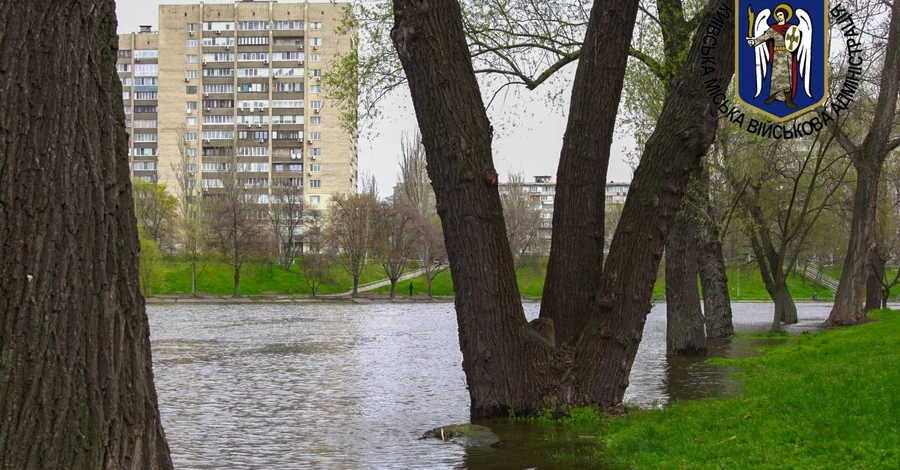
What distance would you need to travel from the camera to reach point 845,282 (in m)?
27.4

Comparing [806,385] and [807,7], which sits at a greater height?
[807,7]

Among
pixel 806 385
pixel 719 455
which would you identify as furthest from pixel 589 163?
pixel 719 455

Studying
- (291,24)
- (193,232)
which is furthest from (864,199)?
(291,24)

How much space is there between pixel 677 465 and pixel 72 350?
4739 mm

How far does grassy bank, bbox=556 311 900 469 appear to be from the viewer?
6.70 m

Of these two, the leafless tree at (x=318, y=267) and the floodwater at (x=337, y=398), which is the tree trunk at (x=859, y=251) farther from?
the leafless tree at (x=318, y=267)

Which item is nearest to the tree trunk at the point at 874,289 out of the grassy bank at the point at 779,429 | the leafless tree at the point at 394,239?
the grassy bank at the point at 779,429

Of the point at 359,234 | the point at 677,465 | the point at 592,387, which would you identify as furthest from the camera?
the point at 359,234

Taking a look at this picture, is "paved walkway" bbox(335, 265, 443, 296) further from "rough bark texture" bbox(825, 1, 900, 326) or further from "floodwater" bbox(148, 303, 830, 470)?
"rough bark texture" bbox(825, 1, 900, 326)

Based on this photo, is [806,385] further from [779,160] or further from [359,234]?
[359,234]

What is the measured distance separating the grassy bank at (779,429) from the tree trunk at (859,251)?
15.6 meters

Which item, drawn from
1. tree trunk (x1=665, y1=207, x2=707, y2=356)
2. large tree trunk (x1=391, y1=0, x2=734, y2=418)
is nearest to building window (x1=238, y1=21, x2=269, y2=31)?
tree trunk (x1=665, y1=207, x2=707, y2=356)

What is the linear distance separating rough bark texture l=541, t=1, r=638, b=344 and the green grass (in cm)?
7062

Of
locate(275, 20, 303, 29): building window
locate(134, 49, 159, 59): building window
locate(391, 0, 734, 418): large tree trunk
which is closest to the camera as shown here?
locate(391, 0, 734, 418): large tree trunk
